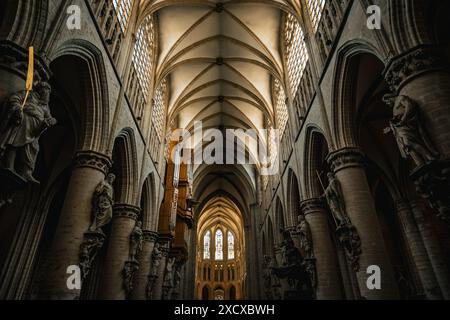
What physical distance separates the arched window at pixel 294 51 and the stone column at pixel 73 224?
9.11 metres

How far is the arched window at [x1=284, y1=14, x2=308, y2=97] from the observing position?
45.4 feet

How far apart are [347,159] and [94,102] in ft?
23.8

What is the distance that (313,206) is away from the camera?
1198 cm

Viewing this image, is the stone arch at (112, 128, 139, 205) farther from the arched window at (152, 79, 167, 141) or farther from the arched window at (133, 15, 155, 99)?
the arched window at (152, 79, 167, 141)

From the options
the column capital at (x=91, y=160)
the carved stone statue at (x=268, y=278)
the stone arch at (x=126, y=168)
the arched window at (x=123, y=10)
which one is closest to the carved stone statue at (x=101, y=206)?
the column capital at (x=91, y=160)

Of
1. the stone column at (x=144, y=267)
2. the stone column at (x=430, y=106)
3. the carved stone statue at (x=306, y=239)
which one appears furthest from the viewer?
the stone column at (x=144, y=267)

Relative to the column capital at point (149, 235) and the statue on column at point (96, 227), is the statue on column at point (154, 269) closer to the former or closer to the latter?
the column capital at point (149, 235)

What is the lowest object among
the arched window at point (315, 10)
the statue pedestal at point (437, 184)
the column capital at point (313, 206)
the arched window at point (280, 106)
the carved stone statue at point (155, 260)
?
the statue pedestal at point (437, 184)

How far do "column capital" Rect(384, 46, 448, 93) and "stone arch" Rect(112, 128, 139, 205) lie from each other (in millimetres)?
8992

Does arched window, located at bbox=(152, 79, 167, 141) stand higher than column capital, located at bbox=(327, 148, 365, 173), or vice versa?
arched window, located at bbox=(152, 79, 167, 141)

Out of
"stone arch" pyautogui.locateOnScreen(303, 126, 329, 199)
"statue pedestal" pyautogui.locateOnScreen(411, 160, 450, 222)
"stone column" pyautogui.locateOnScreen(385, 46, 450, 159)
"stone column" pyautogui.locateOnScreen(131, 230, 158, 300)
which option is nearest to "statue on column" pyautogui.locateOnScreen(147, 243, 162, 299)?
"stone column" pyautogui.locateOnScreen(131, 230, 158, 300)

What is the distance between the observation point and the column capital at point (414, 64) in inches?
217

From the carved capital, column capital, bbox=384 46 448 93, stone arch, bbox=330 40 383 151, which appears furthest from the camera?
stone arch, bbox=330 40 383 151
